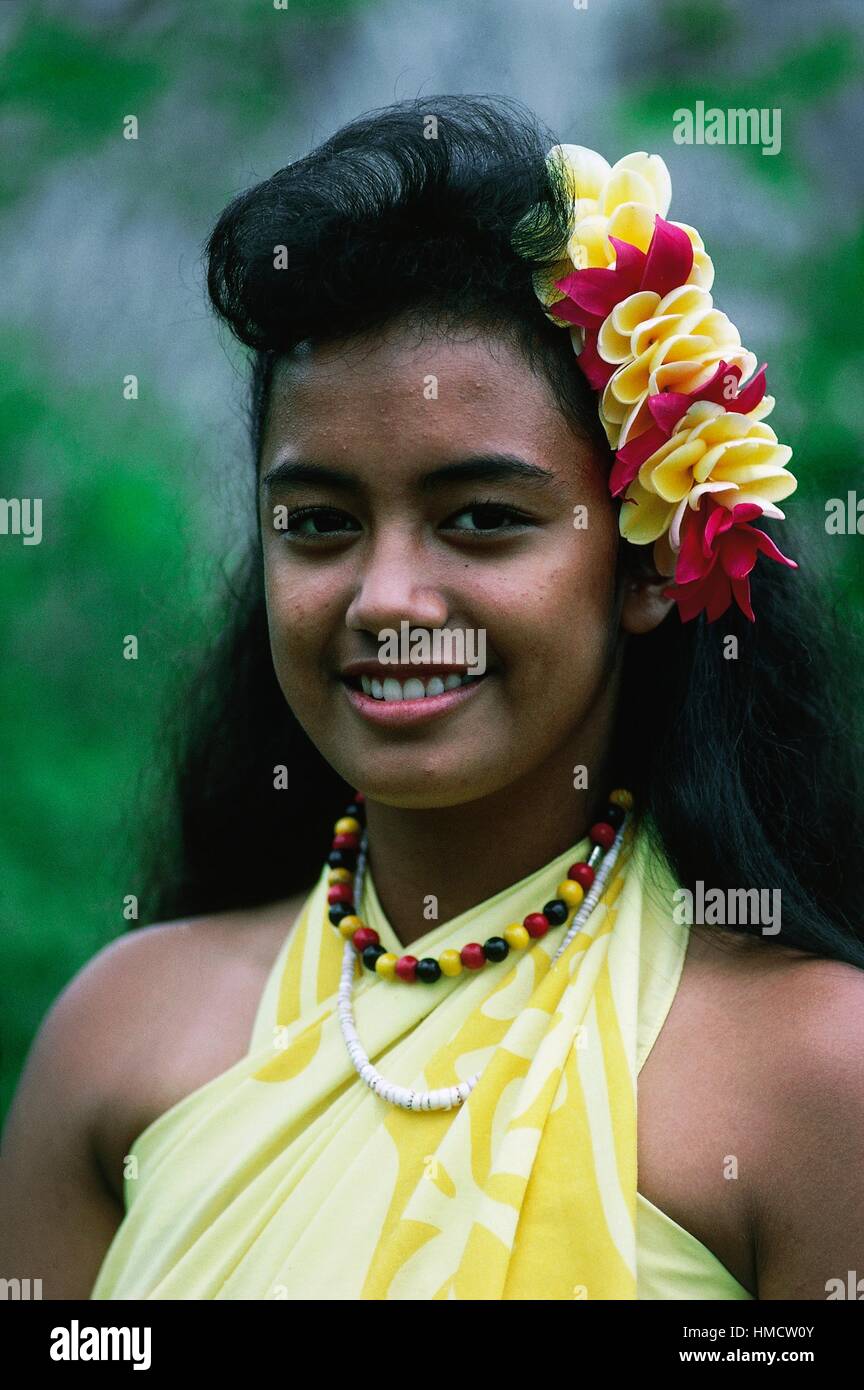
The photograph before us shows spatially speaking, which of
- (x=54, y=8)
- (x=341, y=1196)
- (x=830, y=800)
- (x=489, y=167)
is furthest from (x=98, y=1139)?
(x=54, y=8)

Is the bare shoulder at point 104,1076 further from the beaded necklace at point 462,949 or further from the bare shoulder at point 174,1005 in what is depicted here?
the beaded necklace at point 462,949

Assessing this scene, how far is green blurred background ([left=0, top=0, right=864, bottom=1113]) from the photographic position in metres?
3.14

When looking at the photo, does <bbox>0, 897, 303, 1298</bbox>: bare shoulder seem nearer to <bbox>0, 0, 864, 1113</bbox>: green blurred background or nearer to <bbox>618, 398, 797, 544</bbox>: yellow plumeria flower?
<bbox>0, 0, 864, 1113</bbox>: green blurred background

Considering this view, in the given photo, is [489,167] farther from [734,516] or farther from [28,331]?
[28,331]

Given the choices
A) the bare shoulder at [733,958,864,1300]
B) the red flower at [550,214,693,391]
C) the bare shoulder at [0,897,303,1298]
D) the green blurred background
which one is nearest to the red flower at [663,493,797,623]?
the red flower at [550,214,693,391]

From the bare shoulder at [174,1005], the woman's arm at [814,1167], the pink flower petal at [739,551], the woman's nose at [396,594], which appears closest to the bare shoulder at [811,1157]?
the woman's arm at [814,1167]

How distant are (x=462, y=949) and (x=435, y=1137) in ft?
0.83

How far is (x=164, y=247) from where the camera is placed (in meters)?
3.39

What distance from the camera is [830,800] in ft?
6.98

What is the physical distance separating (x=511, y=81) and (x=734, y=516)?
1740 mm

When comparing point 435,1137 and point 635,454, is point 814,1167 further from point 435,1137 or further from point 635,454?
point 635,454

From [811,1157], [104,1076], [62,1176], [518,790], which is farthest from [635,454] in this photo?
[62,1176]

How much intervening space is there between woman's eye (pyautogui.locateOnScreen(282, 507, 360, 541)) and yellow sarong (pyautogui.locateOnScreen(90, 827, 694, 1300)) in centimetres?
54

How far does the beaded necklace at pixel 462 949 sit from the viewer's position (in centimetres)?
186
